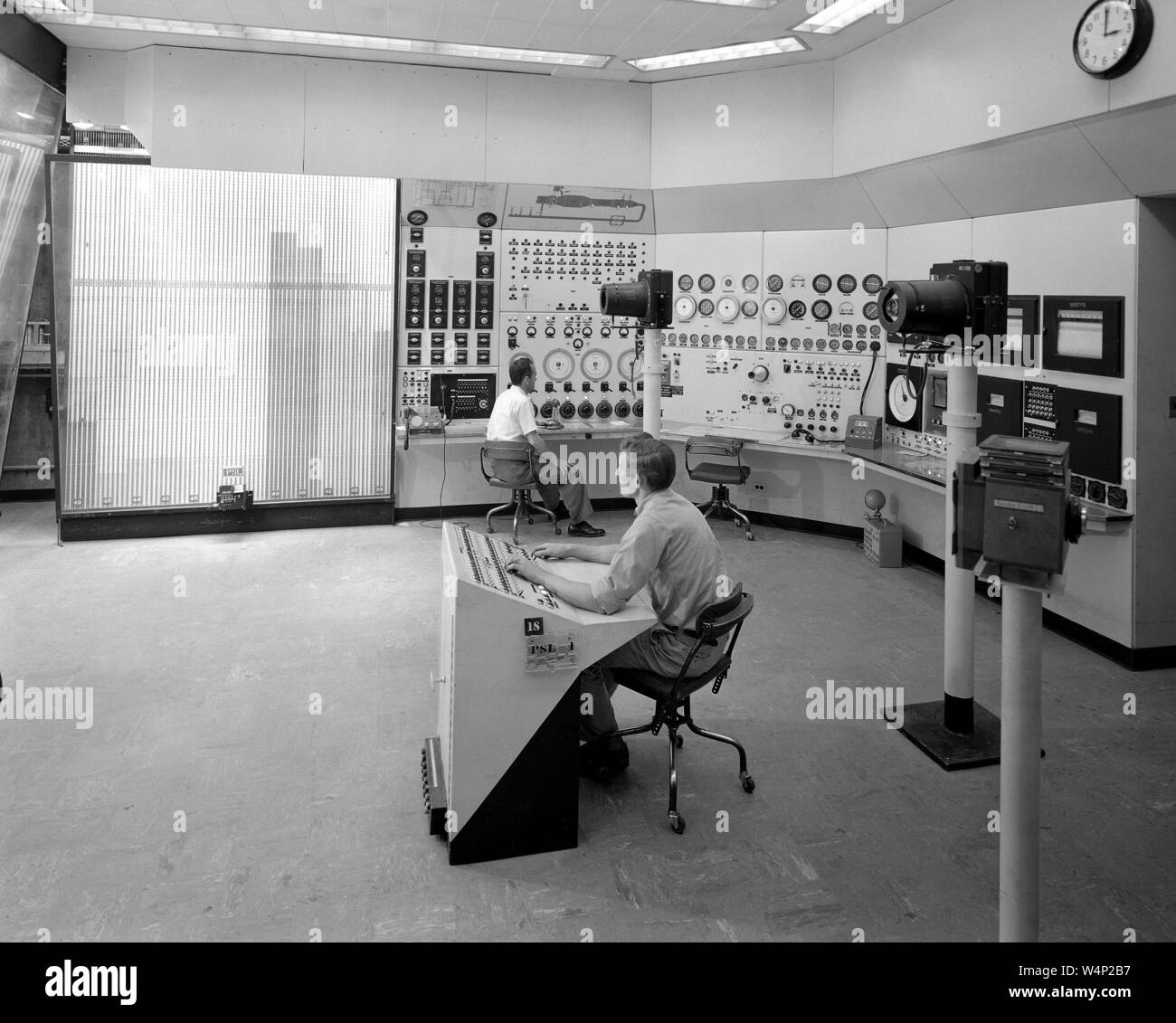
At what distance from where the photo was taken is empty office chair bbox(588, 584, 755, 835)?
349 centimetres

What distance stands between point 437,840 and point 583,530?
4.82 metres

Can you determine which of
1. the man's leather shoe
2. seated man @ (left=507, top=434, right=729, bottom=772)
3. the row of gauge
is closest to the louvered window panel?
the man's leather shoe

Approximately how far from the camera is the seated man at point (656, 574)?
3.48m

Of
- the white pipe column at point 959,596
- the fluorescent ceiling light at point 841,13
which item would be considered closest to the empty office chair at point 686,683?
the white pipe column at point 959,596

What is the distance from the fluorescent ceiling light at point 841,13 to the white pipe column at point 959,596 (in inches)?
134

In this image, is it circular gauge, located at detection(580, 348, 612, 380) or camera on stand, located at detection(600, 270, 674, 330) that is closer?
camera on stand, located at detection(600, 270, 674, 330)

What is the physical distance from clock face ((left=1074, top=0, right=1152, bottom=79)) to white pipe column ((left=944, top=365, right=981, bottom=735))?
1.65 metres

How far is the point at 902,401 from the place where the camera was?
290 inches

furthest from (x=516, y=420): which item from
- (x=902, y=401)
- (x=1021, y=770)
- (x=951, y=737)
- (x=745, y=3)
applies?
(x=1021, y=770)

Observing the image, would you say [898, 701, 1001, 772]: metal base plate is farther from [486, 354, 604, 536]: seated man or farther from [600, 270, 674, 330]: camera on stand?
[486, 354, 604, 536]: seated man

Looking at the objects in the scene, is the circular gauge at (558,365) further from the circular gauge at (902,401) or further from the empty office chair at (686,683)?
the empty office chair at (686,683)

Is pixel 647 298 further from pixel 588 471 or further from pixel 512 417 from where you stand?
pixel 588 471

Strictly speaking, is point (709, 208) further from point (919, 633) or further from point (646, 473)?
point (646, 473)

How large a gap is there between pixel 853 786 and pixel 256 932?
2.31 m
